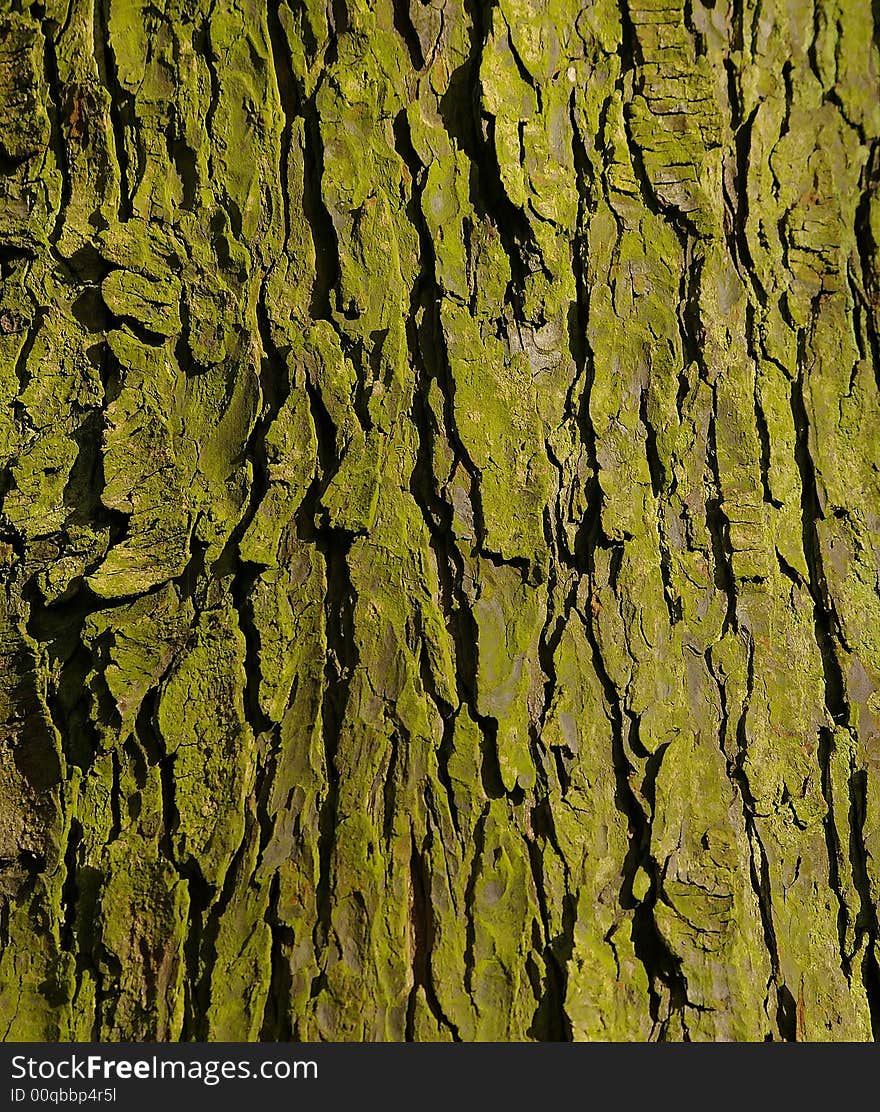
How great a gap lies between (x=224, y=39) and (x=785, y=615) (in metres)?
1.04

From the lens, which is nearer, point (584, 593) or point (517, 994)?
point (517, 994)

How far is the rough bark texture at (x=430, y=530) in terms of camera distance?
1.09 meters

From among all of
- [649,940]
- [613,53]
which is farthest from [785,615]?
[613,53]

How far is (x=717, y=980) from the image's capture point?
42.7 inches

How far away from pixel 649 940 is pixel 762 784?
0.23 m

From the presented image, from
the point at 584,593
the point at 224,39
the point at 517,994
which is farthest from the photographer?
the point at 224,39

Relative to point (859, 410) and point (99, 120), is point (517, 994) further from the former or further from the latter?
point (99, 120)

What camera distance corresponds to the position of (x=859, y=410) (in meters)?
1.30

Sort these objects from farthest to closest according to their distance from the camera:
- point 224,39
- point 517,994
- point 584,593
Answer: point 224,39 → point 584,593 → point 517,994

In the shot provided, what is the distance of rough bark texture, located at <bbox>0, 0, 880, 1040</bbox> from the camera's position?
1093 mm

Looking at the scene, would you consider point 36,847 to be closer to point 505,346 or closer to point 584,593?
point 584,593

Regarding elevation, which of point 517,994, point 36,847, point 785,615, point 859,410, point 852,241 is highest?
point 852,241

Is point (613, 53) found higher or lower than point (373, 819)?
higher

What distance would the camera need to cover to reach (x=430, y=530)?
1.16 meters
